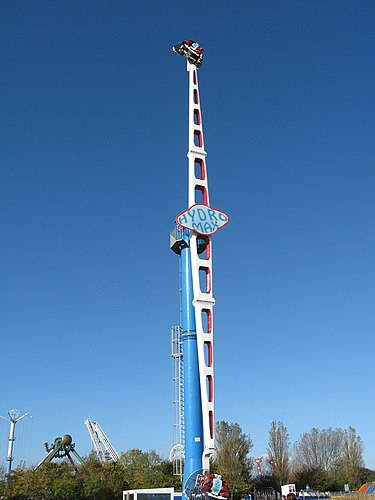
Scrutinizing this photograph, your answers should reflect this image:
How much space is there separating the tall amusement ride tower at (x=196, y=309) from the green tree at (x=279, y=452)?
96.2 ft

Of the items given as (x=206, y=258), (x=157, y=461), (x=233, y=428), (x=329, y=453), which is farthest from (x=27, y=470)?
(x=329, y=453)

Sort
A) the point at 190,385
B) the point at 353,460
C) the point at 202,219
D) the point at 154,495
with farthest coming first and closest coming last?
the point at 353,460, the point at 154,495, the point at 202,219, the point at 190,385

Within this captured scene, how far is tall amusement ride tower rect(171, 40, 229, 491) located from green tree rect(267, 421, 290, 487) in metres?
29.3

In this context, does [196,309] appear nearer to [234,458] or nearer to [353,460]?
[234,458]

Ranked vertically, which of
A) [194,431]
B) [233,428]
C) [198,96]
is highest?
[198,96]

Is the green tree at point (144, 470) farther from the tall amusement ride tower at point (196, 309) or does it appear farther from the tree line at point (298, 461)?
the tall amusement ride tower at point (196, 309)

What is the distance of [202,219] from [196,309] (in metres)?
6.53

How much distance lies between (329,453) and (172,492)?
41.5 meters

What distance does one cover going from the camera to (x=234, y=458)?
5575 cm

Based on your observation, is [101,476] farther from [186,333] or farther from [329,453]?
[329,453]

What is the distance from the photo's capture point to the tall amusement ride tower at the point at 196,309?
3553cm

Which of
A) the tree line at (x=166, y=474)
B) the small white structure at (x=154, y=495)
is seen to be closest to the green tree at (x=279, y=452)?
the tree line at (x=166, y=474)

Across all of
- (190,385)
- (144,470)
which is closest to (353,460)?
(144,470)

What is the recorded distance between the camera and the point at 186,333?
126 ft
